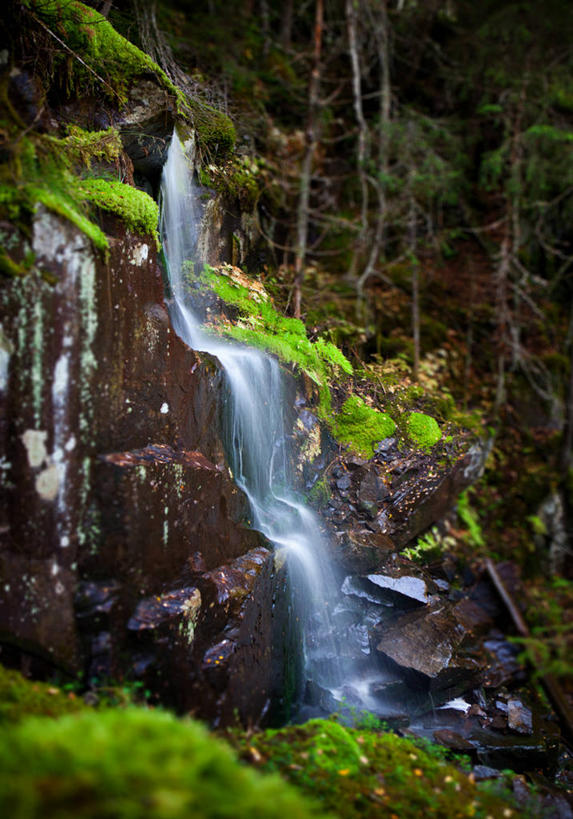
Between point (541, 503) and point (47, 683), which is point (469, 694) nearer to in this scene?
point (47, 683)

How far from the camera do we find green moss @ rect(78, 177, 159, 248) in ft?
13.4

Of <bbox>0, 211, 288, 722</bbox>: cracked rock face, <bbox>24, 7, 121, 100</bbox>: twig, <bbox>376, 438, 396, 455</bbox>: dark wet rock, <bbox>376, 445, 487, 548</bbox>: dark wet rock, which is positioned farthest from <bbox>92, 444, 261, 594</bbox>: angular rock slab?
<bbox>24, 7, 121, 100</bbox>: twig

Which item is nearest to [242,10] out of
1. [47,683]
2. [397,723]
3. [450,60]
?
[450,60]

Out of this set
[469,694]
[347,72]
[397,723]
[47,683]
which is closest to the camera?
[47,683]

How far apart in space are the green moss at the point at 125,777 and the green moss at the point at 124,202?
377 centimetres

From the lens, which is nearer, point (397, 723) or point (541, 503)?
point (397, 723)

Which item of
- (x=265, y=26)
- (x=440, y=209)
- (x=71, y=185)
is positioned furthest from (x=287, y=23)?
(x=71, y=185)

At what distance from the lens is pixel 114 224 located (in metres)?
4.07

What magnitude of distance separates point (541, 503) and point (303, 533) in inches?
275

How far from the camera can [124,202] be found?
4176 millimetres

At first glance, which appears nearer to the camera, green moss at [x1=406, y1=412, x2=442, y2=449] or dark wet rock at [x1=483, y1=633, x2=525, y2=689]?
dark wet rock at [x1=483, y1=633, x2=525, y2=689]

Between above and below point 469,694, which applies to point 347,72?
above

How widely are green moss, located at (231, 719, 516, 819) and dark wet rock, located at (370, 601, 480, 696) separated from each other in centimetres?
141

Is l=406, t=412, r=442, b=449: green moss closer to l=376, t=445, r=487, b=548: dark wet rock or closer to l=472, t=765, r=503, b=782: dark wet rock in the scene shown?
l=376, t=445, r=487, b=548: dark wet rock
